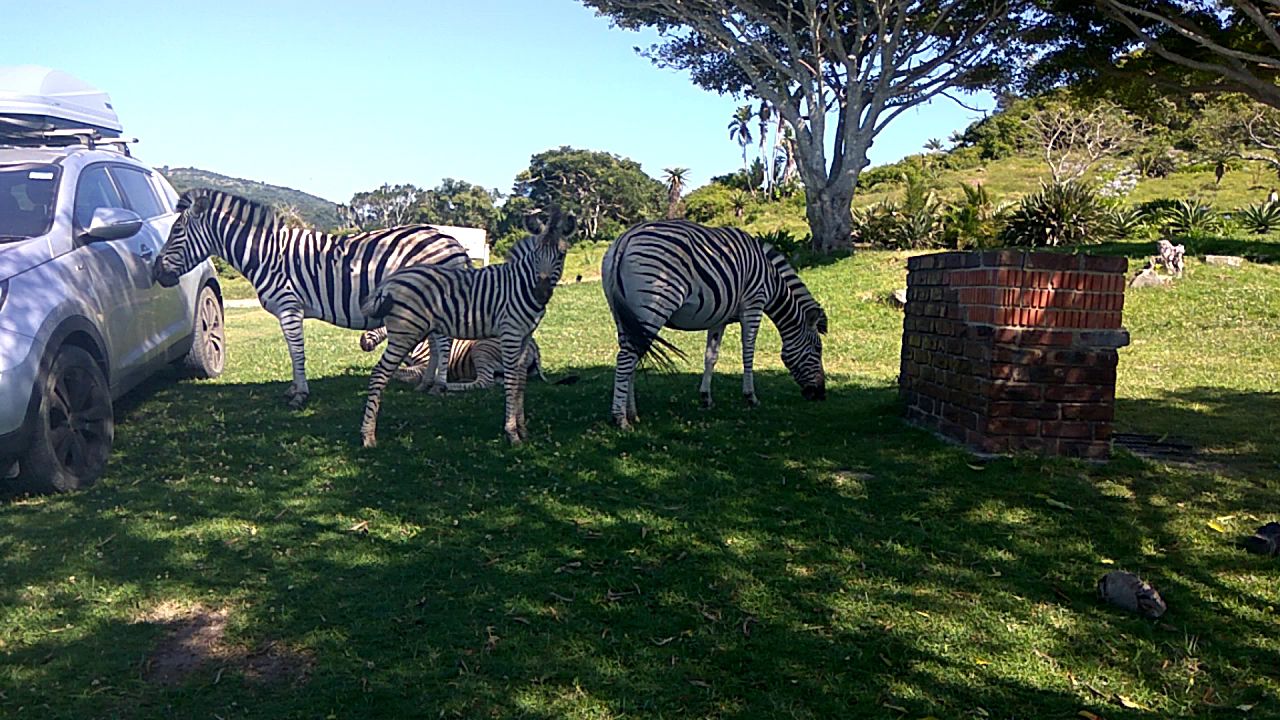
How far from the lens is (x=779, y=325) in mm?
8758

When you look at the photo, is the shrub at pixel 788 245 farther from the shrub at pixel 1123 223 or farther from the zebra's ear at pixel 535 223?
the zebra's ear at pixel 535 223

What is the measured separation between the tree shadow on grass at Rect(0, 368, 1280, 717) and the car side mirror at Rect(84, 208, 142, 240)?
5.36 ft

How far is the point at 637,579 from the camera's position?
433cm

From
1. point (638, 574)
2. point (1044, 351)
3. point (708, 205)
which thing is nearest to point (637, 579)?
point (638, 574)

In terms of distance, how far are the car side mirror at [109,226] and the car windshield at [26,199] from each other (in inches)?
10.6

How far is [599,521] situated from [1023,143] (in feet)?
169

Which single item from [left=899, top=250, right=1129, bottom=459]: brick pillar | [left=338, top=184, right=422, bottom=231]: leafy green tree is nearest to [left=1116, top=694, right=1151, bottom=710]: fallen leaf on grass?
[left=899, top=250, right=1129, bottom=459]: brick pillar

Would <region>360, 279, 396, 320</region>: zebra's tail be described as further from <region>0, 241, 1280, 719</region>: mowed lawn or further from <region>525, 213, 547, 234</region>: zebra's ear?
<region>525, 213, 547, 234</region>: zebra's ear

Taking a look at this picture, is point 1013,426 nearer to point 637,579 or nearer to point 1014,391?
point 1014,391

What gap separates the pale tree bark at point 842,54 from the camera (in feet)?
63.7

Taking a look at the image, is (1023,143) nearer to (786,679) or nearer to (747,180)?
(747,180)

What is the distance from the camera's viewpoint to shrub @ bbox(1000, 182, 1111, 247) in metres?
20.1

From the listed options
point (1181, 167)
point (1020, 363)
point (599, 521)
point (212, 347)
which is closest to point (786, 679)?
point (599, 521)

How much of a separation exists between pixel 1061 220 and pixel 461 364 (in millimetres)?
15836
